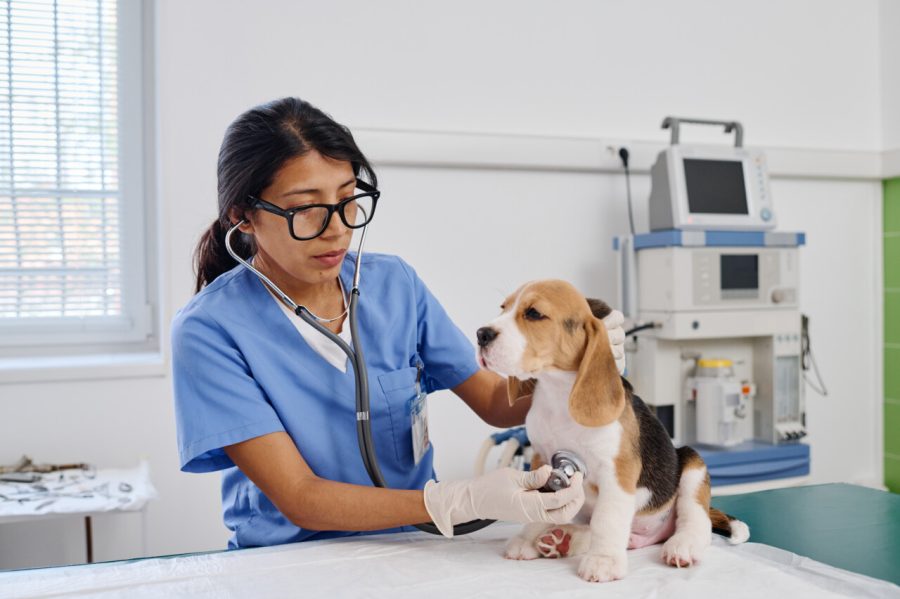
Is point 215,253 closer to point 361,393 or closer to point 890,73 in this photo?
point 361,393

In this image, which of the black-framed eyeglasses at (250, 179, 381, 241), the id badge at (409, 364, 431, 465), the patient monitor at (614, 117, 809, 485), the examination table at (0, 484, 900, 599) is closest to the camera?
the examination table at (0, 484, 900, 599)

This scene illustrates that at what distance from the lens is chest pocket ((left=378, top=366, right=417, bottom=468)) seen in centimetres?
138

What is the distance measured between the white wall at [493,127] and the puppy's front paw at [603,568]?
1667 millimetres

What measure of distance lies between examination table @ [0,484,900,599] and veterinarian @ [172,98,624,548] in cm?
5

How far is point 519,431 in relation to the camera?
7.80ft

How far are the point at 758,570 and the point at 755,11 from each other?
2.61 metres

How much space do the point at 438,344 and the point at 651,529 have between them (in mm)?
528

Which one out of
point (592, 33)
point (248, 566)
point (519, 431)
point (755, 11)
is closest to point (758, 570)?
point (248, 566)

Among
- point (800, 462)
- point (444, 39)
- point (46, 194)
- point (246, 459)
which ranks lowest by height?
point (800, 462)

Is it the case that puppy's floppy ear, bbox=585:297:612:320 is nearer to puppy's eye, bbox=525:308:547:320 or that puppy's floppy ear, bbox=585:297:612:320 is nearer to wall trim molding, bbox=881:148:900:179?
puppy's eye, bbox=525:308:547:320

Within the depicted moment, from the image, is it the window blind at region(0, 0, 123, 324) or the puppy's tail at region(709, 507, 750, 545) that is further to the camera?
the window blind at region(0, 0, 123, 324)

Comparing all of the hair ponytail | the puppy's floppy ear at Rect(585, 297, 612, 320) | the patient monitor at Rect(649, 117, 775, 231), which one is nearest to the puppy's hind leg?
the puppy's floppy ear at Rect(585, 297, 612, 320)

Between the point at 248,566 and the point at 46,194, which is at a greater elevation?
the point at 46,194

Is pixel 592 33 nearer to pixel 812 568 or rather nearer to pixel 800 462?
pixel 800 462
